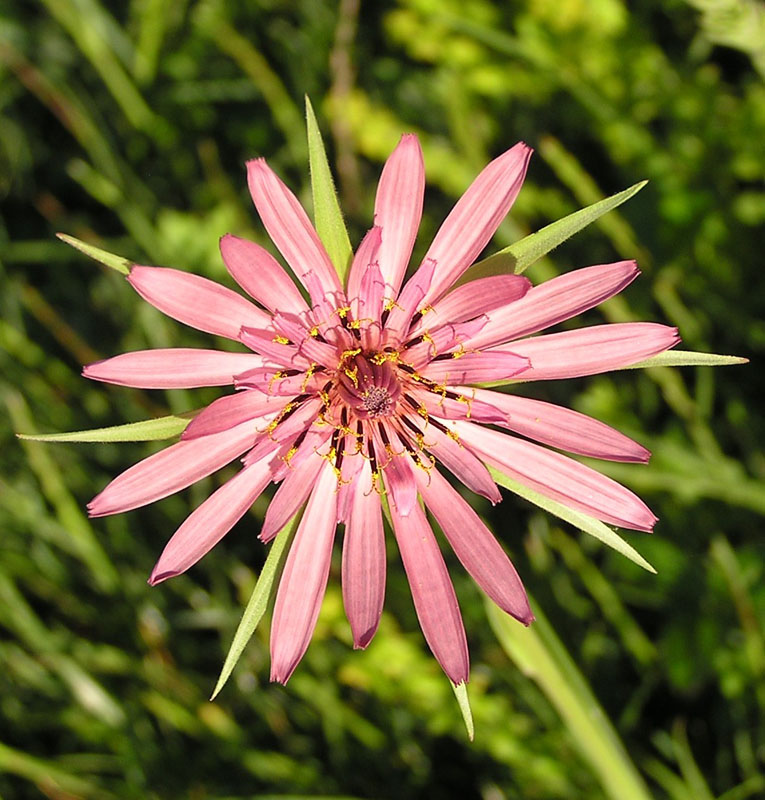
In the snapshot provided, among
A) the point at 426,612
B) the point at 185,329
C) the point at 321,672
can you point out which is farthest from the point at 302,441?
the point at 185,329

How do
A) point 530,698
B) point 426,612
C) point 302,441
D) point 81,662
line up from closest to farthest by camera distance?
point 426,612 < point 302,441 < point 530,698 < point 81,662

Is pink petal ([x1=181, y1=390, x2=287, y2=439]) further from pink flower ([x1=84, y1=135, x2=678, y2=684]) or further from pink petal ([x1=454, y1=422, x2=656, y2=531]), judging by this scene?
pink petal ([x1=454, y1=422, x2=656, y2=531])

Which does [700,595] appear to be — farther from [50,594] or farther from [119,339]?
[119,339]

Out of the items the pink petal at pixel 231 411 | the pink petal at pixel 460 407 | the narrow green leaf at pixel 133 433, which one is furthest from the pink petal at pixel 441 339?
the narrow green leaf at pixel 133 433

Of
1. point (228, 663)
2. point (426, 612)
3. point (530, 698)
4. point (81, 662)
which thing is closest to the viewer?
point (228, 663)

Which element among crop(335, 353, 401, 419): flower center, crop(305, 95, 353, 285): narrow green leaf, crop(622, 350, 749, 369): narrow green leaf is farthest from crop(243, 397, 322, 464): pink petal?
crop(622, 350, 749, 369): narrow green leaf

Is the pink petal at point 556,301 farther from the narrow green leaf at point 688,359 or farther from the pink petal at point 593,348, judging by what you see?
the narrow green leaf at point 688,359

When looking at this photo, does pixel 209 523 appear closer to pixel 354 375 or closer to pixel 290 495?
pixel 290 495
